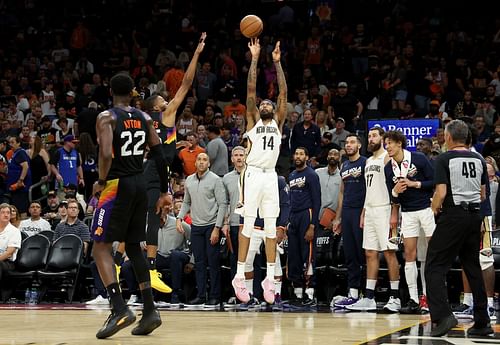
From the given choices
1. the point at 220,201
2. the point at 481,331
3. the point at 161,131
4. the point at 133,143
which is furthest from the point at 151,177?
the point at 481,331

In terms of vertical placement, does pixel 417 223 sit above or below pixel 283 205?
below

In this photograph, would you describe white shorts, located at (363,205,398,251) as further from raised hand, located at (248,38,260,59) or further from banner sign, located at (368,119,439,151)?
raised hand, located at (248,38,260,59)

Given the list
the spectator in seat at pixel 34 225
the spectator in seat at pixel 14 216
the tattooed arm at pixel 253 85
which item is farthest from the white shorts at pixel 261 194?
the spectator in seat at pixel 34 225

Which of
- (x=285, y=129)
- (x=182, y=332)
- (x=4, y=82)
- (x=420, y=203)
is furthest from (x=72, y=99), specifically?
(x=182, y=332)

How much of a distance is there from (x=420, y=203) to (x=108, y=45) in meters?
15.4

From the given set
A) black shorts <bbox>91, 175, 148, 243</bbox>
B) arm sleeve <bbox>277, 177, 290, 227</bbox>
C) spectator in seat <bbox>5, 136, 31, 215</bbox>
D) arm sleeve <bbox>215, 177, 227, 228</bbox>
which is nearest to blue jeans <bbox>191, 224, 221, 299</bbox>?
arm sleeve <bbox>215, 177, 227, 228</bbox>

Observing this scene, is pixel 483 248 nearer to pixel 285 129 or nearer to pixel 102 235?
pixel 102 235

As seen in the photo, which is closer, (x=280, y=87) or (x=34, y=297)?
(x=280, y=87)

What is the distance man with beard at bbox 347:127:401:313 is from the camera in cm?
1296

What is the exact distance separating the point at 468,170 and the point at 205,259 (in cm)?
558

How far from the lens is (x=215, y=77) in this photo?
22922 mm

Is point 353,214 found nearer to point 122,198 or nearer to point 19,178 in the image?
point 122,198

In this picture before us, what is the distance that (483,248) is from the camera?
1170 cm

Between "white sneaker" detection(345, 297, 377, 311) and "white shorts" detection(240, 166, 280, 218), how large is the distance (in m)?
1.71
